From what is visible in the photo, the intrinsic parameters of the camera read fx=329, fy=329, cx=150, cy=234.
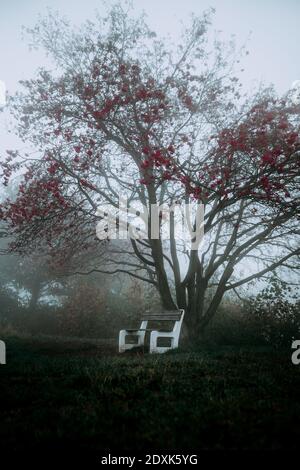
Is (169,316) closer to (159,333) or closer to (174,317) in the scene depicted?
(174,317)

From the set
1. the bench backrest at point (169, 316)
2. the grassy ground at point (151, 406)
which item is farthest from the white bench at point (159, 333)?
the grassy ground at point (151, 406)

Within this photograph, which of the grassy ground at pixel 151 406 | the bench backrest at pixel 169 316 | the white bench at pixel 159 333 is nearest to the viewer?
the grassy ground at pixel 151 406

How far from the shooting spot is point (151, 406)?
417 cm

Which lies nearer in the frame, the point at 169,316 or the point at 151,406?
the point at 151,406

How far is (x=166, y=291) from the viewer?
12.0 meters

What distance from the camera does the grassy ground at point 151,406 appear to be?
322 centimetres

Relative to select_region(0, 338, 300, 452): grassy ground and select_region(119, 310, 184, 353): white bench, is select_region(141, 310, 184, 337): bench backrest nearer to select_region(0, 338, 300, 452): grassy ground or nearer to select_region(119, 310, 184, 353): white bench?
select_region(119, 310, 184, 353): white bench

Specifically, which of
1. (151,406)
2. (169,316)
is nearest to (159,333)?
(169,316)

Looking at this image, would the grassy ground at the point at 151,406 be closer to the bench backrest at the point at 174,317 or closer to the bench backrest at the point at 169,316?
the bench backrest at the point at 174,317

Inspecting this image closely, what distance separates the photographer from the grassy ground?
3217 millimetres

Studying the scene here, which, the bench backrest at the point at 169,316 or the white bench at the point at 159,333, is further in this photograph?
the bench backrest at the point at 169,316

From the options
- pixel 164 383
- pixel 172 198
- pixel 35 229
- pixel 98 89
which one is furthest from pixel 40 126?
pixel 164 383

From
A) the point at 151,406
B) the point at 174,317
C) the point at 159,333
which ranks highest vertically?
the point at 174,317
